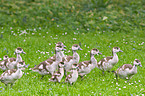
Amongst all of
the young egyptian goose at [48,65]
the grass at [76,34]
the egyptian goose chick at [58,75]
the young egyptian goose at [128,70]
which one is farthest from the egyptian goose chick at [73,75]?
the young egyptian goose at [128,70]

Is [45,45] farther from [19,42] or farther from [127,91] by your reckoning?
[127,91]

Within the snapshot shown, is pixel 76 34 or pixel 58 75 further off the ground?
pixel 76 34

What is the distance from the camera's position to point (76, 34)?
21047 mm

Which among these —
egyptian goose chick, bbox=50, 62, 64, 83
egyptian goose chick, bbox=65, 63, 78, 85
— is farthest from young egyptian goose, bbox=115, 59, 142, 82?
egyptian goose chick, bbox=50, 62, 64, 83

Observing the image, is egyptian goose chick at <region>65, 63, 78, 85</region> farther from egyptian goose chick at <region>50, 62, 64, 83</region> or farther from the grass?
egyptian goose chick at <region>50, 62, 64, 83</region>

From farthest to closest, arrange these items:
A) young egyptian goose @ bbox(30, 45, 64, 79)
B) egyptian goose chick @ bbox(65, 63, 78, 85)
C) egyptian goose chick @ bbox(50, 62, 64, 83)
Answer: young egyptian goose @ bbox(30, 45, 64, 79) < egyptian goose chick @ bbox(50, 62, 64, 83) < egyptian goose chick @ bbox(65, 63, 78, 85)

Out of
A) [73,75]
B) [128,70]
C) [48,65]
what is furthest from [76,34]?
[73,75]

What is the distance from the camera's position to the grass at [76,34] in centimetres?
975

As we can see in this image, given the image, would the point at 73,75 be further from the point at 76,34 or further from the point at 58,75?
the point at 76,34

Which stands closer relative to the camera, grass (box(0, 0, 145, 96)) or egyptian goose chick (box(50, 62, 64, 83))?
grass (box(0, 0, 145, 96))

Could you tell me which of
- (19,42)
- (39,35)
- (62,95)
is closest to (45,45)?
(19,42)

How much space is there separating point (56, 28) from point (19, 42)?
551cm

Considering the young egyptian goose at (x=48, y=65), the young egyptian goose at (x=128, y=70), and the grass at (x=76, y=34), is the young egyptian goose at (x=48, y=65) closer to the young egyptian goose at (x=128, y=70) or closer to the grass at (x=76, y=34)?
the grass at (x=76, y=34)

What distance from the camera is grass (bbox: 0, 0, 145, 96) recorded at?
975cm
